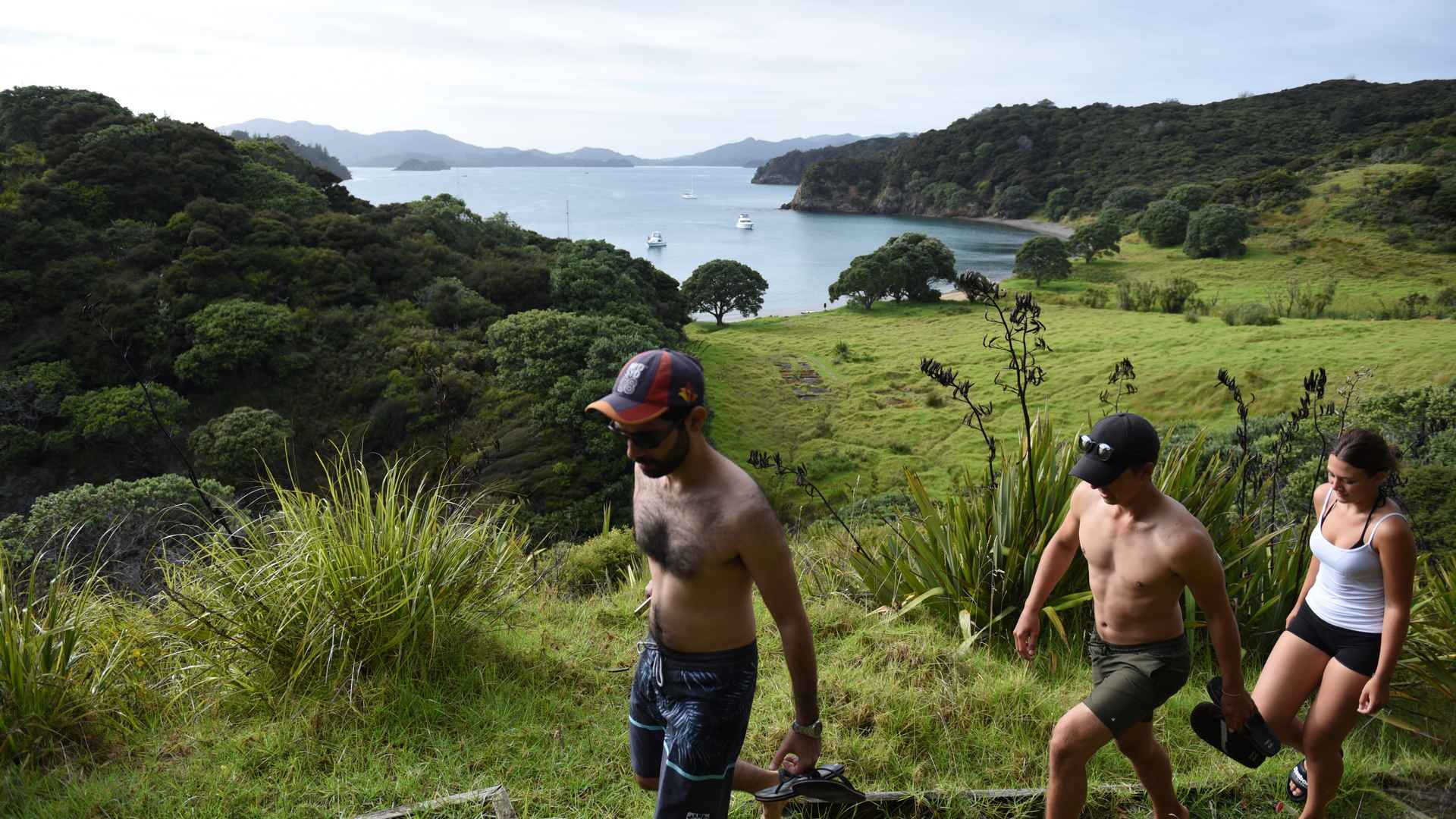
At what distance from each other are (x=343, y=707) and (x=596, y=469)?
15.4 m

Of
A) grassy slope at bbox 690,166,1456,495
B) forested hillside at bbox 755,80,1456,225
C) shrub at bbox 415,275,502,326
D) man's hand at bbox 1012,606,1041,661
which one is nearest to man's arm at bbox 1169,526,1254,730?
man's hand at bbox 1012,606,1041,661

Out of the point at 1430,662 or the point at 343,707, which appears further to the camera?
the point at 1430,662

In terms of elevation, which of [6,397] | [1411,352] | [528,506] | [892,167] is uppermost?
[892,167]

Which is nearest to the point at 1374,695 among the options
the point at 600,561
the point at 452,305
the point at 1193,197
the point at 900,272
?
the point at 600,561

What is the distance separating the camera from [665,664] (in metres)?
2.65

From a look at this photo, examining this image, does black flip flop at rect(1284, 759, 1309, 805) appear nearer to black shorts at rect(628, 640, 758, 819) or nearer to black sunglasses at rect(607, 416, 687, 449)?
black shorts at rect(628, 640, 758, 819)

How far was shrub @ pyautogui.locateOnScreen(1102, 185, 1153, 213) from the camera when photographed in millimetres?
80938

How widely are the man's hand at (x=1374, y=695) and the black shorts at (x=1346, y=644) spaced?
0.24 ft

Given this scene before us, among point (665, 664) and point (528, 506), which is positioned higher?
point (665, 664)

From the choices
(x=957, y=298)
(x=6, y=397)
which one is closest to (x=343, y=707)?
(x=6, y=397)

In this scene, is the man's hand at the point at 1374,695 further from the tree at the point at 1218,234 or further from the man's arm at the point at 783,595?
the tree at the point at 1218,234

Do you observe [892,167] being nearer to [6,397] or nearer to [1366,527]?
[6,397]

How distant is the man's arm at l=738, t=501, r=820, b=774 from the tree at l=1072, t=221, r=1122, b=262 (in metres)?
61.7

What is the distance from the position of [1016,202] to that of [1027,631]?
109330 millimetres
